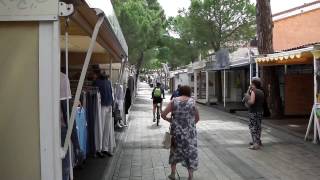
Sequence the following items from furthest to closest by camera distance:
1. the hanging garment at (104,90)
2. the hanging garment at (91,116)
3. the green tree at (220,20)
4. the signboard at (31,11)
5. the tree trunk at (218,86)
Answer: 1. the green tree at (220,20)
2. the tree trunk at (218,86)
3. the hanging garment at (104,90)
4. the hanging garment at (91,116)
5. the signboard at (31,11)

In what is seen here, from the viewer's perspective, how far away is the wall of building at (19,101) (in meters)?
3.89

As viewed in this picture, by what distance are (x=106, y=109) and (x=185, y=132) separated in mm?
2184

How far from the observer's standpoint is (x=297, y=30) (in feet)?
91.2

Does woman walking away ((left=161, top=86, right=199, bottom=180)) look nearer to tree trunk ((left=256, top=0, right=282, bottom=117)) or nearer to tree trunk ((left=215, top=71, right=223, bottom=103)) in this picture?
tree trunk ((left=256, top=0, right=282, bottom=117))

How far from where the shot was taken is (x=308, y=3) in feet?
88.4

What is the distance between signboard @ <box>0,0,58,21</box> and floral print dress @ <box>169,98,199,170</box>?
15.0 feet

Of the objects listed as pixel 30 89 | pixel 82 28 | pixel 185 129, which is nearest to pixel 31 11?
pixel 30 89

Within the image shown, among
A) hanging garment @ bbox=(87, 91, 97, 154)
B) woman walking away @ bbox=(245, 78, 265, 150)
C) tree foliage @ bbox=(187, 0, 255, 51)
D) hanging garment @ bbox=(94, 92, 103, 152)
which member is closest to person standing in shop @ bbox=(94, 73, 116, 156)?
hanging garment @ bbox=(94, 92, 103, 152)

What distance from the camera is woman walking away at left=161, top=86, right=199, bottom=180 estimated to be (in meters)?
8.15

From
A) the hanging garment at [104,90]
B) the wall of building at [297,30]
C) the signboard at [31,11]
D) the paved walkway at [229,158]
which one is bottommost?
the paved walkway at [229,158]

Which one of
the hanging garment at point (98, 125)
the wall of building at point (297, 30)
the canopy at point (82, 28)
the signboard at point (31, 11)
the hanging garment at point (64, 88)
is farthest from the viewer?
the wall of building at point (297, 30)

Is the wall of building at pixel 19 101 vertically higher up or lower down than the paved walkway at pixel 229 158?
higher up

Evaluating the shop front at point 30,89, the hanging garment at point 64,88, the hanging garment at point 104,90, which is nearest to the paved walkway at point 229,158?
the hanging garment at point 104,90

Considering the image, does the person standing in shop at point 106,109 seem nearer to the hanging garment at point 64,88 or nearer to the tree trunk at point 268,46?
the hanging garment at point 64,88
